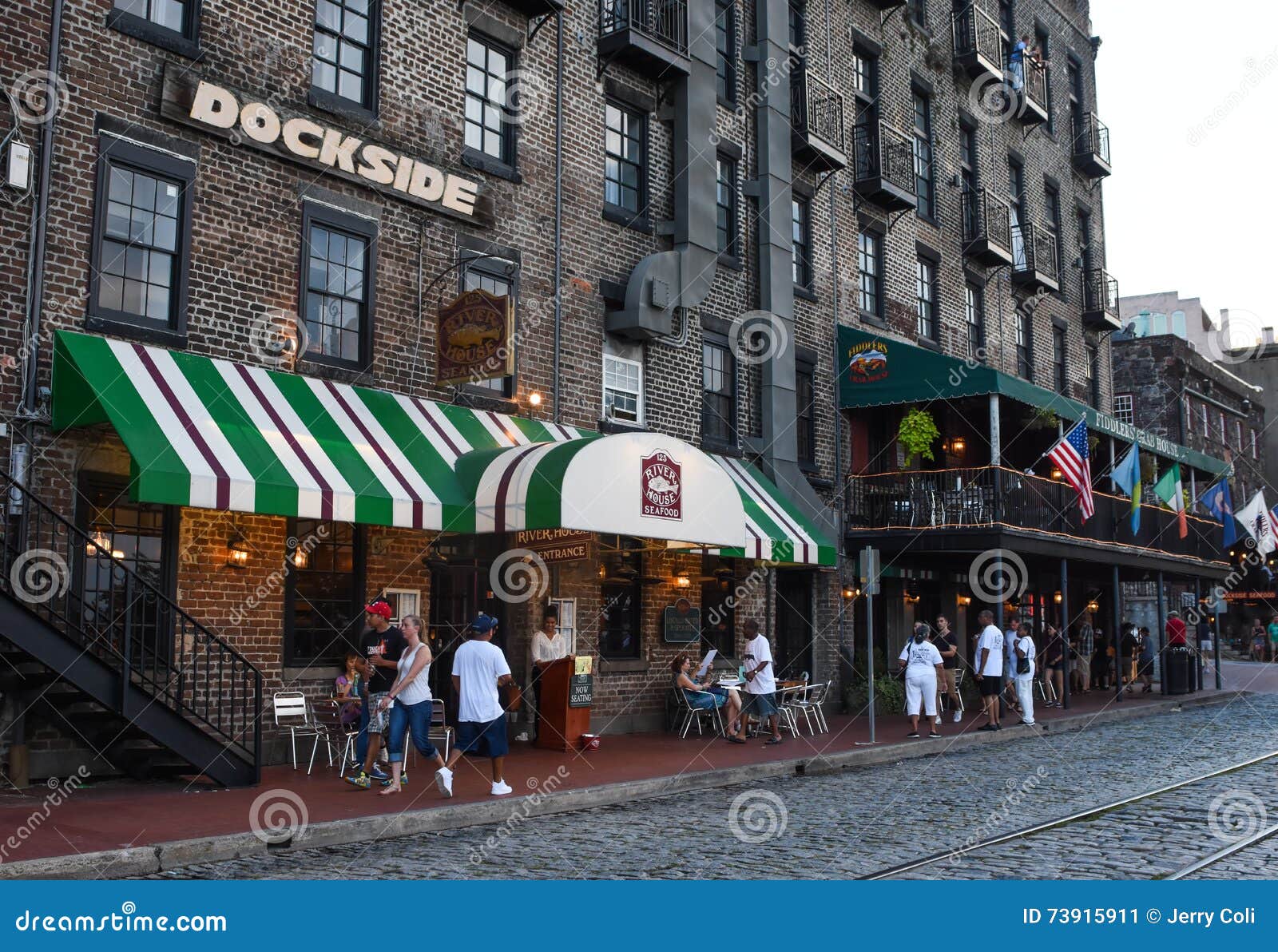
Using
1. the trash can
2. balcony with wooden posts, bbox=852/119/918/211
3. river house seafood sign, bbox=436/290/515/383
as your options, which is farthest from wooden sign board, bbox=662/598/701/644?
the trash can

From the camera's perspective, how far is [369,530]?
14.7 m

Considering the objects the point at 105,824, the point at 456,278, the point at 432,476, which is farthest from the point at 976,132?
the point at 105,824

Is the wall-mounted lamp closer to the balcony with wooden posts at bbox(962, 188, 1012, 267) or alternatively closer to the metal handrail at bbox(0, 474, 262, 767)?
the metal handrail at bbox(0, 474, 262, 767)

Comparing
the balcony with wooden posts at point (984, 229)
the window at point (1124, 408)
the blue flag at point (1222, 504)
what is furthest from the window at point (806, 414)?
the window at point (1124, 408)

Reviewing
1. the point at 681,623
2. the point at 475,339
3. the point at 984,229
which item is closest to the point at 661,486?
the point at 475,339

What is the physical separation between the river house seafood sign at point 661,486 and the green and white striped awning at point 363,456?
20mm

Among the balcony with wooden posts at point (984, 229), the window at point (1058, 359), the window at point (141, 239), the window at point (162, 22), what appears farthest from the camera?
the window at point (1058, 359)

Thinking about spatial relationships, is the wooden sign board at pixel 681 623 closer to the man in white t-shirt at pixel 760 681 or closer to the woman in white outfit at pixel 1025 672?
the man in white t-shirt at pixel 760 681

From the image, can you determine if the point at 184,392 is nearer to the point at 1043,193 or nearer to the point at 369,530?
the point at 369,530

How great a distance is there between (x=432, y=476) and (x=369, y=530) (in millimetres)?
1189

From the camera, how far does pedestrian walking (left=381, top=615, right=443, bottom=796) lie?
11.3 meters

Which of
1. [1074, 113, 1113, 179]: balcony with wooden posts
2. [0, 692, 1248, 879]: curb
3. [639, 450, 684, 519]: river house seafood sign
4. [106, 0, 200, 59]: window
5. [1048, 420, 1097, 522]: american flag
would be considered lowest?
[0, 692, 1248, 879]: curb

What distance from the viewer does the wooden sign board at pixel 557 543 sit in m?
15.2

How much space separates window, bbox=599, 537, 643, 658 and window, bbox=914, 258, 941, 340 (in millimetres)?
10537
